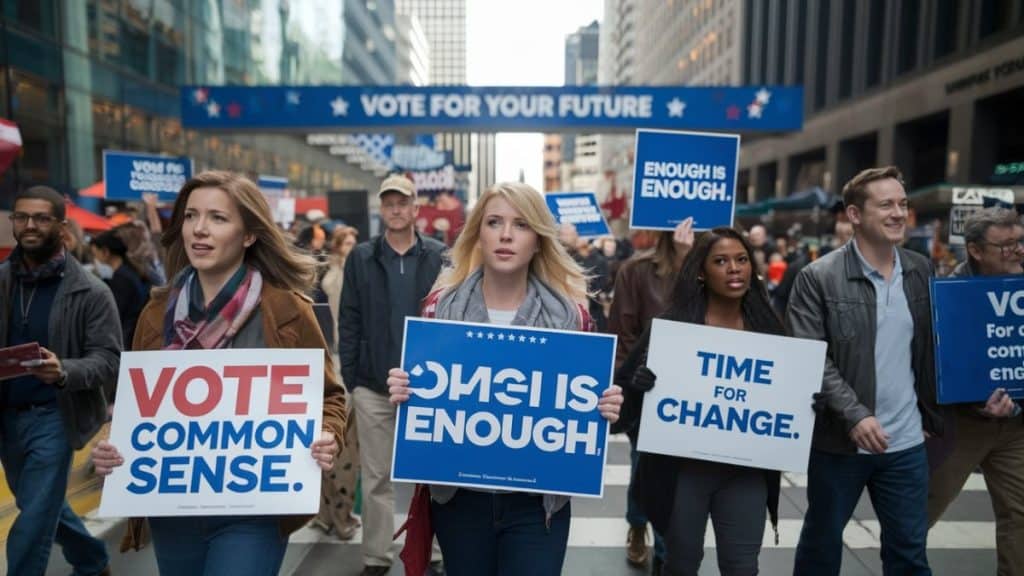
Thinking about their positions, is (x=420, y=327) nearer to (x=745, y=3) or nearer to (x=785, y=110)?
(x=785, y=110)

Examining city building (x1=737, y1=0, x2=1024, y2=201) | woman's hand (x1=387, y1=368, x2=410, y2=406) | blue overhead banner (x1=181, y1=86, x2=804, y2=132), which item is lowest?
woman's hand (x1=387, y1=368, x2=410, y2=406)

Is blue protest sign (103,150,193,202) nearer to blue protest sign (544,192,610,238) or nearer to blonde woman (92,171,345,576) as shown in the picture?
blue protest sign (544,192,610,238)

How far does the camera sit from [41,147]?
1809 centimetres

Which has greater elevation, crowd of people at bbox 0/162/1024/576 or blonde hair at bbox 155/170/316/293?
blonde hair at bbox 155/170/316/293

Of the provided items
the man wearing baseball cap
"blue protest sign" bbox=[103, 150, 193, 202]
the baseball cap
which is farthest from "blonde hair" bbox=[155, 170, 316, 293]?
"blue protest sign" bbox=[103, 150, 193, 202]

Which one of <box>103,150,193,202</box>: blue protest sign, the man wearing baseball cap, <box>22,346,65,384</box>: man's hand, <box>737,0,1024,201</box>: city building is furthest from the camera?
<box>737,0,1024,201</box>: city building

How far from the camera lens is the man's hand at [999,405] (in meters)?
3.46

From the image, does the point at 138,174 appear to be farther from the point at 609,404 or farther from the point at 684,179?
the point at 609,404

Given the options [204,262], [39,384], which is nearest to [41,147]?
[39,384]

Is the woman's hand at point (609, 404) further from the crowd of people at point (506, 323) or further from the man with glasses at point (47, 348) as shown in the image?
the man with glasses at point (47, 348)

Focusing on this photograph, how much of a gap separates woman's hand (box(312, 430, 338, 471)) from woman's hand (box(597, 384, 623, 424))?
3.11 ft

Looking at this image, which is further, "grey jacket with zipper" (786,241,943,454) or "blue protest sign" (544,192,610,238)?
"blue protest sign" (544,192,610,238)

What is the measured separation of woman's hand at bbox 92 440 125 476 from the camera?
2.39m

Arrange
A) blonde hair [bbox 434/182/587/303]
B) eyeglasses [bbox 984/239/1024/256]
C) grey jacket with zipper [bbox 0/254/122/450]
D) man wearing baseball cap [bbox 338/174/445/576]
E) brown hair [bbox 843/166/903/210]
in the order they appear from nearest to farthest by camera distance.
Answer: blonde hair [bbox 434/182/587/303] < brown hair [bbox 843/166/903/210] < grey jacket with zipper [bbox 0/254/122/450] < eyeglasses [bbox 984/239/1024/256] < man wearing baseball cap [bbox 338/174/445/576]
